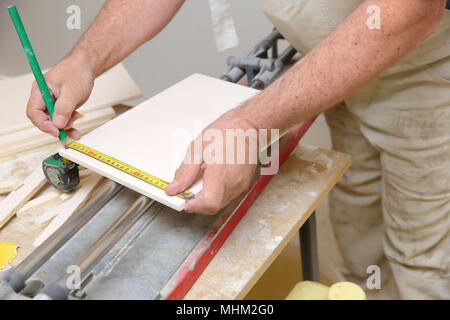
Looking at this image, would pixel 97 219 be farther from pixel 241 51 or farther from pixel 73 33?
pixel 73 33

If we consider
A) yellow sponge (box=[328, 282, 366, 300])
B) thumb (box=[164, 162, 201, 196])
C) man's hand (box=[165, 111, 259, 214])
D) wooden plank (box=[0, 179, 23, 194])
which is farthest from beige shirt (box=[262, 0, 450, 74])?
wooden plank (box=[0, 179, 23, 194])

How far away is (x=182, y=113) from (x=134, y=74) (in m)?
1.59

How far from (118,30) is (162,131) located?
332 millimetres

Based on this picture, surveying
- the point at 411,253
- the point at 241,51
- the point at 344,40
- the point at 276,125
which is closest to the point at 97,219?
the point at 276,125

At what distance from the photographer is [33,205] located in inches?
41.1

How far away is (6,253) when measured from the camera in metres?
0.94

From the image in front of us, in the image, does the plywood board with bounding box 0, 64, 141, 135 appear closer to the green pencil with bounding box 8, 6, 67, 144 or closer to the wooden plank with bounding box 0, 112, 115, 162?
the wooden plank with bounding box 0, 112, 115, 162

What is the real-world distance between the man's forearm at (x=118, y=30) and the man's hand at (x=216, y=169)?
42 cm

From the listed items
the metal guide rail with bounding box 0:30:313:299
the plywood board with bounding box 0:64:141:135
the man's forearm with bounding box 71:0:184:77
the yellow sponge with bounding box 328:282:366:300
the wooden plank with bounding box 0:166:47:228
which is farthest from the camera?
the plywood board with bounding box 0:64:141:135

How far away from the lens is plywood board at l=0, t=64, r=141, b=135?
1289mm

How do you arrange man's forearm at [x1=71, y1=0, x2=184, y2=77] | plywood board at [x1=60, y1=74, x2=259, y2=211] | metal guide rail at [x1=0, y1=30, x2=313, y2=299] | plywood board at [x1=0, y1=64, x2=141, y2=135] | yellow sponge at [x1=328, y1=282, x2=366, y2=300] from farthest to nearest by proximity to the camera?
plywood board at [x1=0, y1=64, x2=141, y2=135] < man's forearm at [x1=71, y1=0, x2=184, y2=77] < plywood board at [x1=60, y1=74, x2=259, y2=211] < metal guide rail at [x1=0, y1=30, x2=313, y2=299] < yellow sponge at [x1=328, y1=282, x2=366, y2=300]

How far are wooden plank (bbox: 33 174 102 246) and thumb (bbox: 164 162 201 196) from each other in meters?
0.28

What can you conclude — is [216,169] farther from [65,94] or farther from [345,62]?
[65,94]

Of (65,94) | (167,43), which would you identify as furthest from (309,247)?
(167,43)
